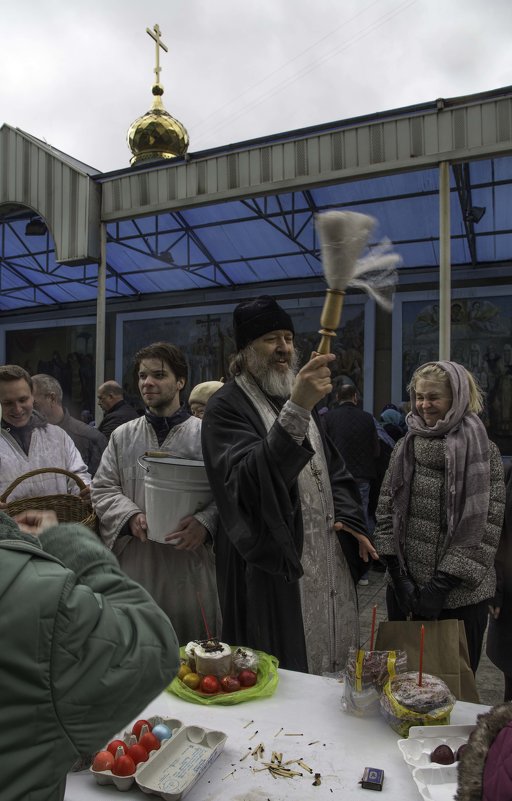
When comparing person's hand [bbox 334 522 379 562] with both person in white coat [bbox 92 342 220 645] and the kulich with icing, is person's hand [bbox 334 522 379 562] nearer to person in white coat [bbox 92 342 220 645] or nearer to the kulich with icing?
person in white coat [bbox 92 342 220 645]

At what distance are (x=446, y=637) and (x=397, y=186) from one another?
7153 millimetres

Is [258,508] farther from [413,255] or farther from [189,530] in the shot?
[413,255]

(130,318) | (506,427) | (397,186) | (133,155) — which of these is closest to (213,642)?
(397,186)

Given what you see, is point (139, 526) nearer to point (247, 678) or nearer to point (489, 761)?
point (247, 678)

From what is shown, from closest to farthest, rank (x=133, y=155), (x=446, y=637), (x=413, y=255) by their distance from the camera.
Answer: (x=446, y=637)
(x=413, y=255)
(x=133, y=155)

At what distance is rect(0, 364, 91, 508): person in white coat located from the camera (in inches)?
127

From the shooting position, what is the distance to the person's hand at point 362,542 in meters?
2.55

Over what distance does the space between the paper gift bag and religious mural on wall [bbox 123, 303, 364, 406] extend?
30.0 feet

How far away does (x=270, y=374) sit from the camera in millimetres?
2668

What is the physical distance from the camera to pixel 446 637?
2029 millimetres

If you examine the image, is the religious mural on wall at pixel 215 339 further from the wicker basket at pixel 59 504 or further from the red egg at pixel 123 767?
the red egg at pixel 123 767

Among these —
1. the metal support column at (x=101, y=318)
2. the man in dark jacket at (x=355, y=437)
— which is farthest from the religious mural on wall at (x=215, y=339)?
the man in dark jacket at (x=355, y=437)

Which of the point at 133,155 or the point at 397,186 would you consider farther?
the point at 133,155

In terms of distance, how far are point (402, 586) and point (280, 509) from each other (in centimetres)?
92
